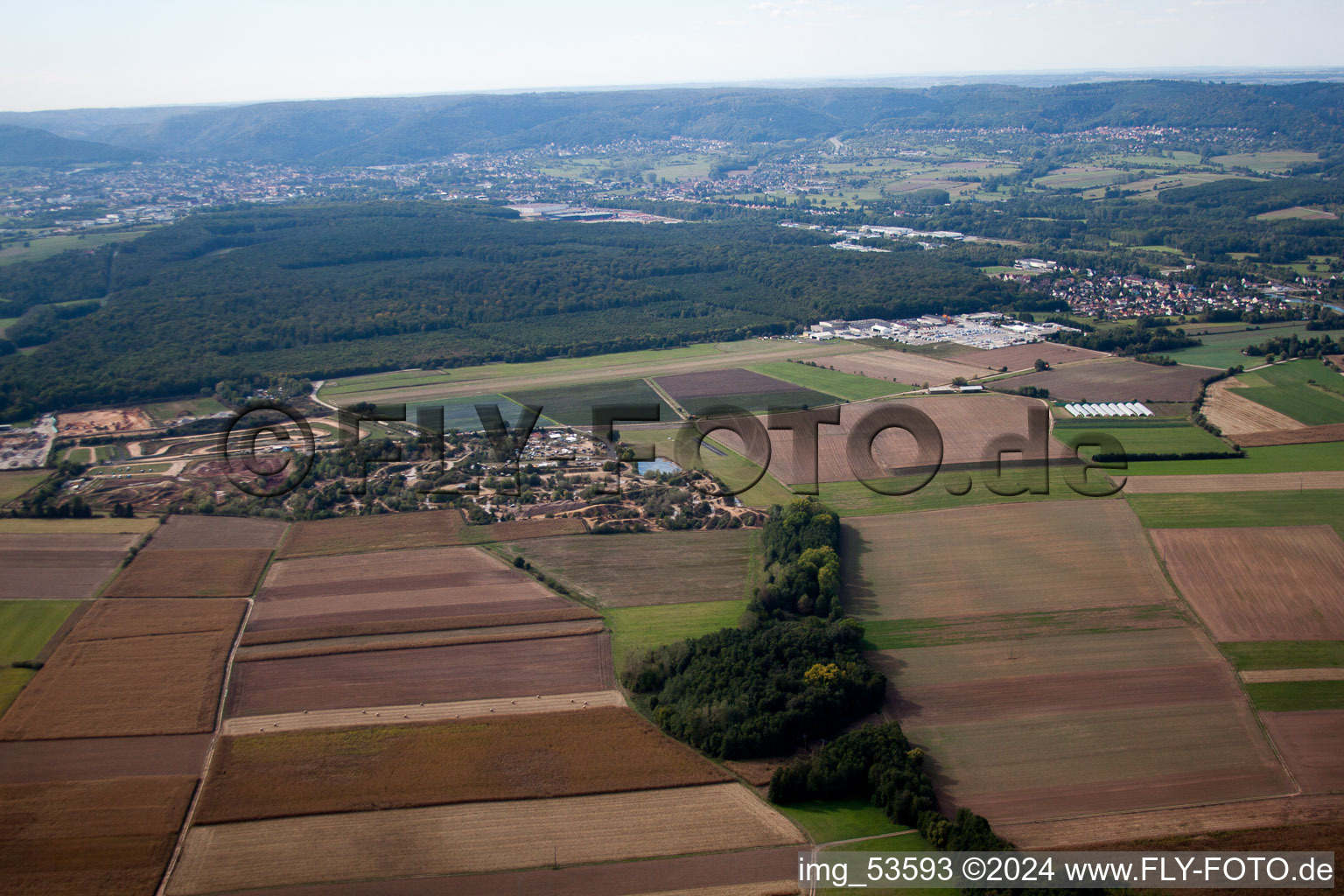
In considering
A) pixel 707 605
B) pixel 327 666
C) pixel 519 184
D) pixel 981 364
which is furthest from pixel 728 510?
pixel 519 184

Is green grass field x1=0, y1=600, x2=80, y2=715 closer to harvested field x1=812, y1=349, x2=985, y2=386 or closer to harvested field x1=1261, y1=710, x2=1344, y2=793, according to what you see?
harvested field x1=1261, y1=710, x2=1344, y2=793

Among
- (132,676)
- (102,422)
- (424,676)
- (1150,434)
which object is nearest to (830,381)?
(1150,434)

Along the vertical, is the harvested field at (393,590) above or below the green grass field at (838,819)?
above

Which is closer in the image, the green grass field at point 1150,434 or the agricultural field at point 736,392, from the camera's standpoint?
the green grass field at point 1150,434

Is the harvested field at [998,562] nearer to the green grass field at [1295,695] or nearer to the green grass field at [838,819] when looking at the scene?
the green grass field at [1295,695]

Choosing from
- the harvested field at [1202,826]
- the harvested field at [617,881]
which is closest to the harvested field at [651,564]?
the harvested field at [617,881]

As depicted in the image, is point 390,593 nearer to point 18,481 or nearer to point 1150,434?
point 18,481

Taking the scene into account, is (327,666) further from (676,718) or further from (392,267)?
(392,267)
